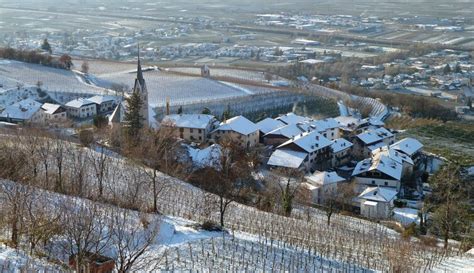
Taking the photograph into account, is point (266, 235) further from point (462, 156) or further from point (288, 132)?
point (462, 156)

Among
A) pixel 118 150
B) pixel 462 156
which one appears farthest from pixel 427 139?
pixel 118 150

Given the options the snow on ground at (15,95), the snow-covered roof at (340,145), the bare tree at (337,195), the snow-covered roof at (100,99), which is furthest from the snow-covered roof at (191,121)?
the snow on ground at (15,95)

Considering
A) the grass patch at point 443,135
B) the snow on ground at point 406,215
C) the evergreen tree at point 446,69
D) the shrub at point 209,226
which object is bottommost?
the grass patch at point 443,135

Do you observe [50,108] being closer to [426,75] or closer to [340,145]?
[340,145]

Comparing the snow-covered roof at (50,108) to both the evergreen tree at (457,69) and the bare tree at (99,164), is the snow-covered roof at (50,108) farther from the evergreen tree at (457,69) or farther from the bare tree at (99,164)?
the evergreen tree at (457,69)

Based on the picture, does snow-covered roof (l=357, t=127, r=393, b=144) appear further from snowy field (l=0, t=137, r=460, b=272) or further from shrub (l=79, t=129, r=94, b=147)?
shrub (l=79, t=129, r=94, b=147)

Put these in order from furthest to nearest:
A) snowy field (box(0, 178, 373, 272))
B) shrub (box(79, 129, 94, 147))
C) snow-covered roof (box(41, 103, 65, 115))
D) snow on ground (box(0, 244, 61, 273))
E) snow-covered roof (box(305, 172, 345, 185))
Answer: snow-covered roof (box(41, 103, 65, 115)) < shrub (box(79, 129, 94, 147)) < snow-covered roof (box(305, 172, 345, 185)) < snowy field (box(0, 178, 373, 272)) < snow on ground (box(0, 244, 61, 273))

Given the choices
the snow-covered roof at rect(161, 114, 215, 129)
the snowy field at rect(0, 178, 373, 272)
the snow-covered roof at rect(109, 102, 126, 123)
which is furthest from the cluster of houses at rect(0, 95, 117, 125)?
the snowy field at rect(0, 178, 373, 272)
